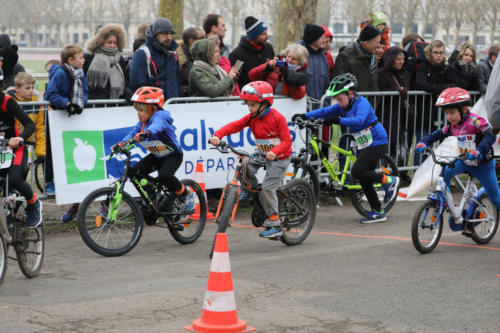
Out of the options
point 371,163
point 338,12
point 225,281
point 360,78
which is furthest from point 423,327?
point 338,12

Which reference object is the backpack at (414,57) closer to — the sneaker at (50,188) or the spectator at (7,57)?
the spectator at (7,57)

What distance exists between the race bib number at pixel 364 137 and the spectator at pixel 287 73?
1.45 meters

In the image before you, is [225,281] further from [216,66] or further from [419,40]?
[419,40]

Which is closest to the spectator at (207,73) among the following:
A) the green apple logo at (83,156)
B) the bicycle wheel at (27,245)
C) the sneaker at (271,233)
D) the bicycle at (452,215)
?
the green apple logo at (83,156)

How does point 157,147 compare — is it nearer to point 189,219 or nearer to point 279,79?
point 189,219

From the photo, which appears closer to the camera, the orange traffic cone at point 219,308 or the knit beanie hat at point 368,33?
the orange traffic cone at point 219,308

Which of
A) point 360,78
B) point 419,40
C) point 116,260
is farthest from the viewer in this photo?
point 419,40

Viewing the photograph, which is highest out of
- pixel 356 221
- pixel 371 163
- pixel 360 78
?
pixel 360 78

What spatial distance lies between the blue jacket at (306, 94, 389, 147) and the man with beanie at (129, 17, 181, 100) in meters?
1.94

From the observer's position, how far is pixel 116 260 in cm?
874

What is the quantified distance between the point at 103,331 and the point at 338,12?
136 meters

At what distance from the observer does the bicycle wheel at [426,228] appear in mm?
8766

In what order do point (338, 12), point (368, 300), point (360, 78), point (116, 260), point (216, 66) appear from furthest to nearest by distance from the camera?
1. point (338, 12)
2. point (360, 78)
3. point (216, 66)
4. point (116, 260)
5. point (368, 300)

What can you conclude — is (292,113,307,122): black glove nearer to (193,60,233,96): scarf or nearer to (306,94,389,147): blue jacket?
(306,94,389,147): blue jacket
